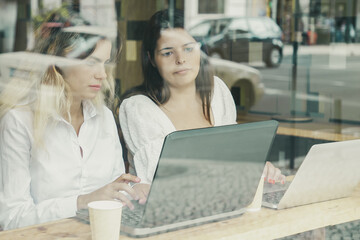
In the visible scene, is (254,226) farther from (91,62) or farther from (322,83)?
(322,83)

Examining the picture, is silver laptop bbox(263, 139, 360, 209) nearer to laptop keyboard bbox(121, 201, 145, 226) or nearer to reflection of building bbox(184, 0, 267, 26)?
laptop keyboard bbox(121, 201, 145, 226)

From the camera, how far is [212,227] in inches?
55.6

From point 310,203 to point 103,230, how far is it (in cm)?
62

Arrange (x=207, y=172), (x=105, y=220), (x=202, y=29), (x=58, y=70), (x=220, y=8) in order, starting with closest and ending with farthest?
(x=105, y=220) → (x=207, y=172) → (x=58, y=70) → (x=202, y=29) → (x=220, y=8)

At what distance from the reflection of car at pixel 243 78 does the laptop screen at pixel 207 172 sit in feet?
10.3

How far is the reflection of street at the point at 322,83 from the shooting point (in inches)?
219

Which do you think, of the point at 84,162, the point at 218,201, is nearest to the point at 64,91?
the point at 84,162

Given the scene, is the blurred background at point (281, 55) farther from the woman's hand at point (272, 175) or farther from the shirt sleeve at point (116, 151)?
the woman's hand at point (272, 175)

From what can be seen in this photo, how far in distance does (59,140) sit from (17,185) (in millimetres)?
216

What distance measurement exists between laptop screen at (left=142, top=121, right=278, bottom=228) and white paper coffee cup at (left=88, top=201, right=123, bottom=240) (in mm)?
90

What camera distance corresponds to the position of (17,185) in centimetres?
180

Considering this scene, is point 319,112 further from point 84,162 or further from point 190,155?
point 190,155

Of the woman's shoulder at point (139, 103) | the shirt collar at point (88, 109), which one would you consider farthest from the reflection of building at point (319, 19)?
the shirt collar at point (88, 109)

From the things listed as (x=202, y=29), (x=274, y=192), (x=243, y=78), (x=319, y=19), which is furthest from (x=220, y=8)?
(x=274, y=192)
